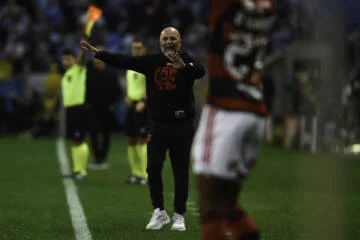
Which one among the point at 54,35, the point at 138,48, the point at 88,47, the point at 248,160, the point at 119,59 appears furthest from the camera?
the point at 54,35

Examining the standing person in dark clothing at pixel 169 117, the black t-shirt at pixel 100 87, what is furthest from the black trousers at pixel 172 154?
the black t-shirt at pixel 100 87

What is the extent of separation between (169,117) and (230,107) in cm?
369

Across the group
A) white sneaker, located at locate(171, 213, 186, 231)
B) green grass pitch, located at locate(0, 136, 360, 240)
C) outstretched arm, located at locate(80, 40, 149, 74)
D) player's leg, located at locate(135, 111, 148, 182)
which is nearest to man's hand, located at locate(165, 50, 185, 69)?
outstretched arm, located at locate(80, 40, 149, 74)

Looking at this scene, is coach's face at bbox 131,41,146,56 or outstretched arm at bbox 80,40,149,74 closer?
outstretched arm at bbox 80,40,149,74

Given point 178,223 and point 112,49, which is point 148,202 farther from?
point 112,49

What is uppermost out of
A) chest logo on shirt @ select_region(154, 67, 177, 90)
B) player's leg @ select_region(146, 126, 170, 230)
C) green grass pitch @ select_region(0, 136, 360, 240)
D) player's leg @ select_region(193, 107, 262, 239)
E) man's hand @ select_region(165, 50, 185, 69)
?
man's hand @ select_region(165, 50, 185, 69)

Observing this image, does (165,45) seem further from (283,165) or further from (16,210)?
(283,165)

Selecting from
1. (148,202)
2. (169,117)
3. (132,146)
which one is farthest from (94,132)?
(169,117)

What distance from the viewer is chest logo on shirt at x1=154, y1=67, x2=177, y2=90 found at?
9250 millimetres

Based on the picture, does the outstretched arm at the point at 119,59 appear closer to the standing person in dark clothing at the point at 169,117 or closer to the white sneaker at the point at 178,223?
the standing person in dark clothing at the point at 169,117

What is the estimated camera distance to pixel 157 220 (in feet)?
30.7

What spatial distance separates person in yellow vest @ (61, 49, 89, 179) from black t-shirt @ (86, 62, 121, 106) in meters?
1.94

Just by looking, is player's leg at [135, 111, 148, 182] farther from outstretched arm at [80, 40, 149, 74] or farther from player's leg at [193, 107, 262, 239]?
player's leg at [193, 107, 262, 239]

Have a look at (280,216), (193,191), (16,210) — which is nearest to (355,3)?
(280,216)
